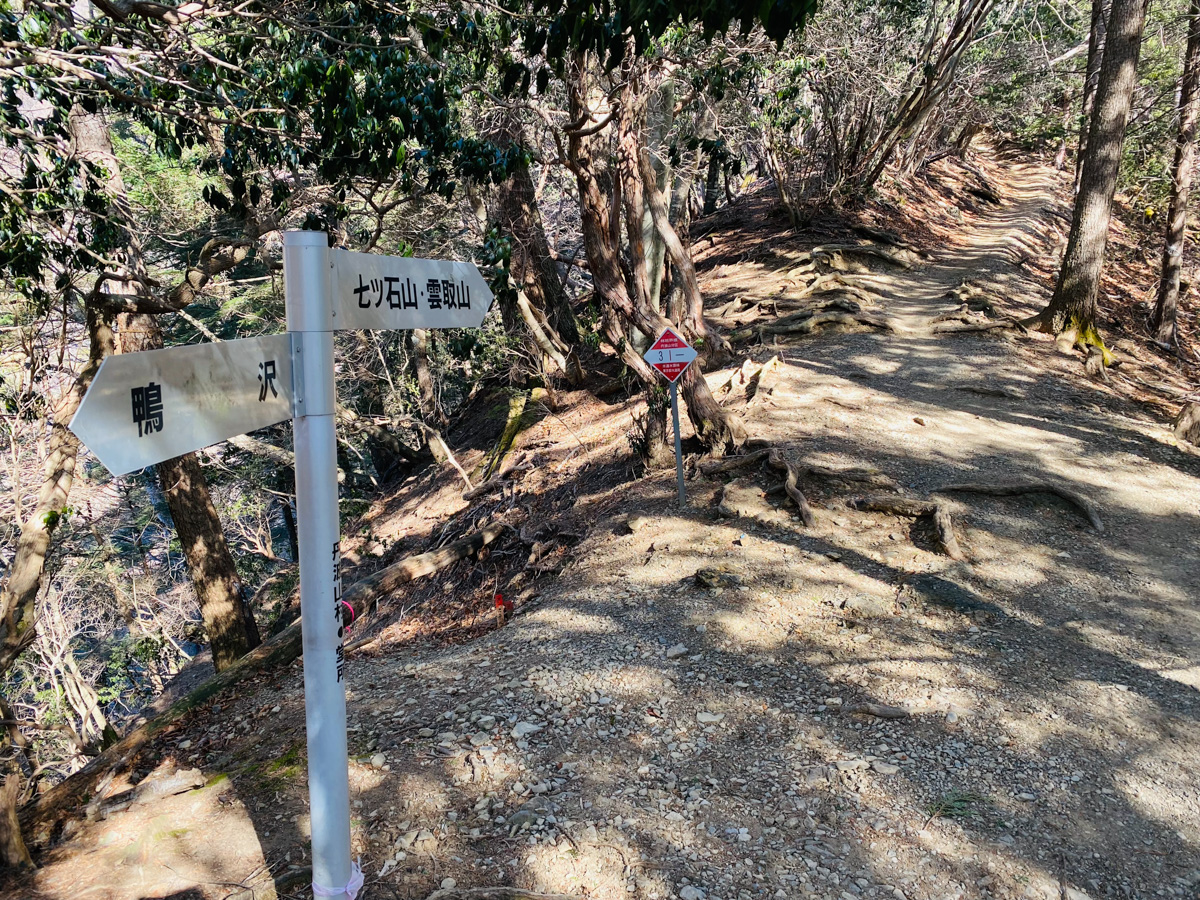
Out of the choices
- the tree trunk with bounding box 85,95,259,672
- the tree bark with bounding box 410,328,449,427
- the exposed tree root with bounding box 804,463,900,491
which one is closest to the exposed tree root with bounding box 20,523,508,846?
the tree trunk with bounding box 85,95,259,672

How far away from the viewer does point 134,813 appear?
428 centimetres

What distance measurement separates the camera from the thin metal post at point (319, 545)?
7.71ft

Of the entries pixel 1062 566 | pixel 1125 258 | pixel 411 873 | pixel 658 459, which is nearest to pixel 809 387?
pixel 658 459

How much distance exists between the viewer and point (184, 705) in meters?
5.93

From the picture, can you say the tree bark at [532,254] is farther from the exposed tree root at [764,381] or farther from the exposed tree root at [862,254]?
the exposed tree root at [862,254]

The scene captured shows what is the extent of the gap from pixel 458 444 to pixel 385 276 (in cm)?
1632

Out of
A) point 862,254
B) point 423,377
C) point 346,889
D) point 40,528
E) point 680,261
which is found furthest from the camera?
point 862,254

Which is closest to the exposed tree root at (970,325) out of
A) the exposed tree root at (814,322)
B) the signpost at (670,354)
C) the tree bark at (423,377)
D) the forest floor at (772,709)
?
the exposed tree root at (814,322)

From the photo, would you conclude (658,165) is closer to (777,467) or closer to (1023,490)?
(777,467)

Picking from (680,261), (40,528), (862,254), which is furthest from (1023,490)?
(862,254)

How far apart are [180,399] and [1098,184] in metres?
13.6

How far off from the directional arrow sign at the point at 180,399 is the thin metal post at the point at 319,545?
0.07 m

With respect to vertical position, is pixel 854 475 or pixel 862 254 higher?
pixel 862 254

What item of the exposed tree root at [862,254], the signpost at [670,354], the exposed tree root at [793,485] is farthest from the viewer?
the exposed tree root at [862,254]
